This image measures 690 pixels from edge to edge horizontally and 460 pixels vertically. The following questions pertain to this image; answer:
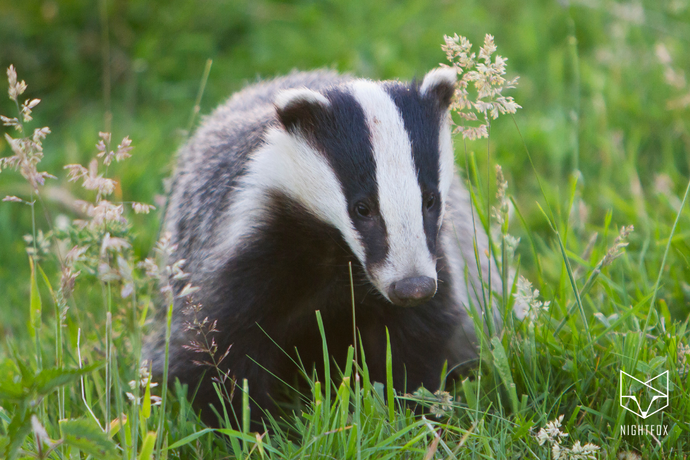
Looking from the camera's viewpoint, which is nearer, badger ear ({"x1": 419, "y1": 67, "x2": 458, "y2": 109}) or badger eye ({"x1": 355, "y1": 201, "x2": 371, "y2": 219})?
badger eye ({"x1": 355, "y1": 201, "x2": 371, "y2": 219})

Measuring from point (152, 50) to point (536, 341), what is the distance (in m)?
4.08

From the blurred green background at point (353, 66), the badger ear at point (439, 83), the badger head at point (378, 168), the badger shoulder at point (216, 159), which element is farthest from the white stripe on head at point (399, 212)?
the blurred green background at point (353, 66)

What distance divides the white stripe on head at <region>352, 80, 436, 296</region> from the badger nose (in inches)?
0.7

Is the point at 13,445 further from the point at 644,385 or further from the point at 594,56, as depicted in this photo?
the point at 594,56

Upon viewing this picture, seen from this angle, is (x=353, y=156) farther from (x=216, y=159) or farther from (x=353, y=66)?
(x=353, y=66)

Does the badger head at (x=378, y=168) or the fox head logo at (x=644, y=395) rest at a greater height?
the badger head at (x=378, y=168)

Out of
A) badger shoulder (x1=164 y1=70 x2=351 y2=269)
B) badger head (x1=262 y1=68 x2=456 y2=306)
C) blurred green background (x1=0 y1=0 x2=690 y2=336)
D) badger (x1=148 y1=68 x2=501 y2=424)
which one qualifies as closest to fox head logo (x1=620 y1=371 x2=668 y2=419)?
badger (x1=148 y1=68 x2=501 y2=424)

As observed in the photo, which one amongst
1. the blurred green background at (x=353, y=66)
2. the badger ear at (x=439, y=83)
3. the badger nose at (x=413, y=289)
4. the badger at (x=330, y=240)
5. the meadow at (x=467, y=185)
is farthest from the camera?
the blurred green background at (x=353, y=66)

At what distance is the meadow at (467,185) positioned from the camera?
6.60 ft

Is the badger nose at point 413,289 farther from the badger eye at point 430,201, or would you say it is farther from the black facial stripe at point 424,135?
the badger eye at point 430,201

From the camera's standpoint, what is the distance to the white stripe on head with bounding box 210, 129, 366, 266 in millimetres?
2340

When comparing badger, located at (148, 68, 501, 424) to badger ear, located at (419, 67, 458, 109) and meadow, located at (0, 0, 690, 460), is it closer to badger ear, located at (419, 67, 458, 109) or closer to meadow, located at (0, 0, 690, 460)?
badger ear, located at (419, 67, 458, 109)

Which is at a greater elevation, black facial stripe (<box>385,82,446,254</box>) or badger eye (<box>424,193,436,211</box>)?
black facial stripe (<box>385,82,446,254</box>)

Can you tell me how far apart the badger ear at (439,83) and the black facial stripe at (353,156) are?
0.33 m
